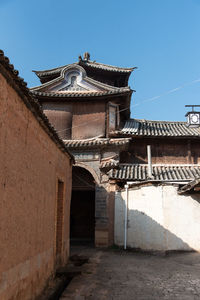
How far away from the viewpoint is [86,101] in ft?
52.7

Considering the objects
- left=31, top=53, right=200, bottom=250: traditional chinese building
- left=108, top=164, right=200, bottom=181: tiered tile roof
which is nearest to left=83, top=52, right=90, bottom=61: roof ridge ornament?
left=31, top=53, right=200, bottom=250: traditional chinese building

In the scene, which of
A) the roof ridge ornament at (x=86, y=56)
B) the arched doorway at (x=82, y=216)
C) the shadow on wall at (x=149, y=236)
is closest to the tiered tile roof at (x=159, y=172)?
the shadow on wall at (x=149, y=236)

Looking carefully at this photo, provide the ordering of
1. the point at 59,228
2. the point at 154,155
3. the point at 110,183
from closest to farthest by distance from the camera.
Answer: the point at 59,228 → the point at 110,183 → the point at 154,155

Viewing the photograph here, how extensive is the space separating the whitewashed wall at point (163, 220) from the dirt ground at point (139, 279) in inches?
23.6

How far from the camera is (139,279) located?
7074 mm

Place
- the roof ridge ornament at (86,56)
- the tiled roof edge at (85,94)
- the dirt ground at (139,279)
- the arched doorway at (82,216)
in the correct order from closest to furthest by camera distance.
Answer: the dirt ground at (139,279)
the tiled roof edge at (85,94)
the arched doorway at (82,216)
the roof ridge ornament at (86,56)

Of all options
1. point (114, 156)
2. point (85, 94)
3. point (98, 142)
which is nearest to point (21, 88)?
point (98, 142)

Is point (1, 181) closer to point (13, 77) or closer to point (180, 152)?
point (13, 77)

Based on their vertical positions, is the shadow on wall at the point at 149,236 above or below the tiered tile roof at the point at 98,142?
below

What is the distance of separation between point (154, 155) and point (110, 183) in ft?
12.5

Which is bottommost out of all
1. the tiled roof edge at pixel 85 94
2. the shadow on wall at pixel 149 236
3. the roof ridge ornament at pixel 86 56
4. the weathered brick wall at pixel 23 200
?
the shadow on wall at pixel 149 236

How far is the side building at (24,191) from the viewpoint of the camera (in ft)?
12.4

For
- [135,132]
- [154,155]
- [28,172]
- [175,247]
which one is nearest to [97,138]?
[135,132]

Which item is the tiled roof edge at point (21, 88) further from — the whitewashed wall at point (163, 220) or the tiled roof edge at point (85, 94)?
the tiled roof edge at point (85, 94)
